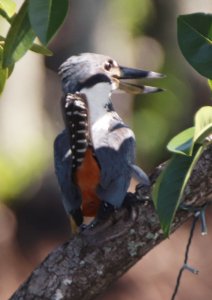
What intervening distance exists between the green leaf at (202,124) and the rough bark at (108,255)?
782 millimetres

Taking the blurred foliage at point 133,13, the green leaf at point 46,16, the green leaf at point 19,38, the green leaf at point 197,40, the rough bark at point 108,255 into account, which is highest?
the green leaf at point 46,16

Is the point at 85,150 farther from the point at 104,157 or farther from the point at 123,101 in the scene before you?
the point at 123,101

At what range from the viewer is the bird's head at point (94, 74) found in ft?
10.6

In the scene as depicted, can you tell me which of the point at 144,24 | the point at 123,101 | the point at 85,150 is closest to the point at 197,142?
the point at 85,150

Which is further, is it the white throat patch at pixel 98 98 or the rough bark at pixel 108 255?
the white throat patch at pixel 98 98

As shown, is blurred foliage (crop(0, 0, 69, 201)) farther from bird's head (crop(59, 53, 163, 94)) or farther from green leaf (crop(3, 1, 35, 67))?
bird's head (crop(59, 53, 163, 94))

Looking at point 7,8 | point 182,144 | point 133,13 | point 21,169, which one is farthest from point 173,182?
point 133,13

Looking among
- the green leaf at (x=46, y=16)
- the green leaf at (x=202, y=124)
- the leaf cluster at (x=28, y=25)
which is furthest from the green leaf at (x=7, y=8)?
the green leaf at (x=202, y=124)

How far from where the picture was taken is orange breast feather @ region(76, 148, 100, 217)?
2.93 metres

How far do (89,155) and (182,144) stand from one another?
3.66 feet

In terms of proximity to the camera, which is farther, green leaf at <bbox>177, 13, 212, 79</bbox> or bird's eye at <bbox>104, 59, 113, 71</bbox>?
bird's eye at <bbox>104, 59, 113, 71</bbox>

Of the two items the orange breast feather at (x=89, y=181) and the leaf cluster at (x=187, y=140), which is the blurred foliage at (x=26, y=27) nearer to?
the leaf cluster at (x=187, y=140)

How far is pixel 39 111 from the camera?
7.92m

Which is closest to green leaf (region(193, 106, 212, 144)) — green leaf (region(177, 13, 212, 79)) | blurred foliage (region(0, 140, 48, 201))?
green leaf (region(177, 13, 212, 79))
